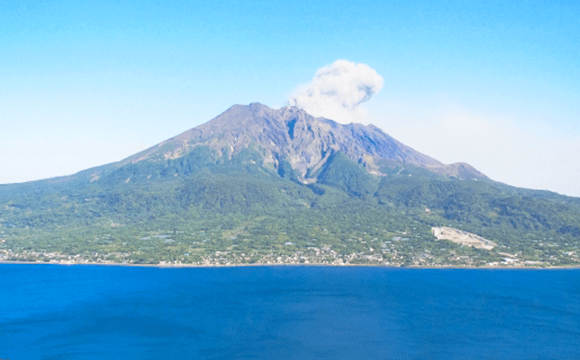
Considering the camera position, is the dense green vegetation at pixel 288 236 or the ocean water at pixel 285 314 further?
the dense green vegetation at pixel 288 236

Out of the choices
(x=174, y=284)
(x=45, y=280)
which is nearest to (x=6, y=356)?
(x=174, y=284)

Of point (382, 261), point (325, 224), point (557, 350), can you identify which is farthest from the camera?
point (325, 224)

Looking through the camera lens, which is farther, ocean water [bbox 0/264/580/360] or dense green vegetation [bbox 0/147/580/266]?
dense green vegetation [bbox 0/147/580/266]

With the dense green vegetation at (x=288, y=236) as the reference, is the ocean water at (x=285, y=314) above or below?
below

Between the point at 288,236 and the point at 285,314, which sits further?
the point at 288,236

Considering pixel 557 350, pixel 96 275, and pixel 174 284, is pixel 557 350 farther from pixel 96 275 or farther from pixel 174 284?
pixel 96 275

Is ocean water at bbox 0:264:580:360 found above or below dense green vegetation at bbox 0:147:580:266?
below

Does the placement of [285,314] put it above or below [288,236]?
below

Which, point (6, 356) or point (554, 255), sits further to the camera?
point (554, 255)
